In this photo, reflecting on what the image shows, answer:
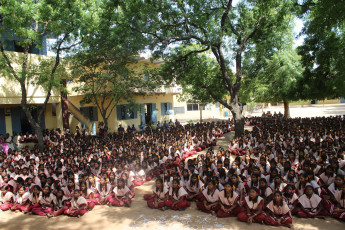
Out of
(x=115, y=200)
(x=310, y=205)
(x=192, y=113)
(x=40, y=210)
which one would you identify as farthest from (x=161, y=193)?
(x=192, y=113)

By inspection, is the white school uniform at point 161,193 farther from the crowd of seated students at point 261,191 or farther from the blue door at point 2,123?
the blue door at point 2,123

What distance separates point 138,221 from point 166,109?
17336 millimetres

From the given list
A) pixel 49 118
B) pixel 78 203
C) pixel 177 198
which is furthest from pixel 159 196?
pixel 49 118

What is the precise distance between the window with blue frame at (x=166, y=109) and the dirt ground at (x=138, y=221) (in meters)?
15.9

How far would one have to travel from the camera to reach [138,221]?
5.32 m

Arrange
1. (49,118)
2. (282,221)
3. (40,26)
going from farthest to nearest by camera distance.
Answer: (49,118) → (40,26) → (282,221)

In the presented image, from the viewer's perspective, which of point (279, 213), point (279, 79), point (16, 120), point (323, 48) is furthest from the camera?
point (279, 79)

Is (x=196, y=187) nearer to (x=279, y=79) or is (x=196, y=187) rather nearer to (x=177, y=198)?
(x=177, y=198)

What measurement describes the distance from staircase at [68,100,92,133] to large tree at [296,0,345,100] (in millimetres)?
13692

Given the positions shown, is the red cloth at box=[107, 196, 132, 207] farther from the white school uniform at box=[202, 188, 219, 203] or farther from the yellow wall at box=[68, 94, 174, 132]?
the yellow wall at box=[68, 94, 174, 132]

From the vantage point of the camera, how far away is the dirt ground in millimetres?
4848

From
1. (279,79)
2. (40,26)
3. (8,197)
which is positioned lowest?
(8,197)

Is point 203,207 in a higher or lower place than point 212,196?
lower

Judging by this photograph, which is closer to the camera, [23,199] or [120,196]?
[23,199]
